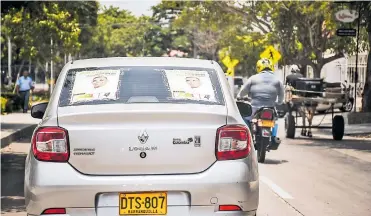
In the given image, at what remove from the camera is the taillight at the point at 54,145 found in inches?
228

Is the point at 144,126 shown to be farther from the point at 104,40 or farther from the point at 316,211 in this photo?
the point at 104,40

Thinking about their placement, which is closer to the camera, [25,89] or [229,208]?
[229,208]

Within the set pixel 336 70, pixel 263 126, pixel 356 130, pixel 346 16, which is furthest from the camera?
pixel 336 70

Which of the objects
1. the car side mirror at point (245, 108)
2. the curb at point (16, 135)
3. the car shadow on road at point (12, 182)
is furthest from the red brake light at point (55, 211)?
the curb at point (16, 135)

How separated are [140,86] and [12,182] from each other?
231 inches

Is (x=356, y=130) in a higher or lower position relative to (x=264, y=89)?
lower

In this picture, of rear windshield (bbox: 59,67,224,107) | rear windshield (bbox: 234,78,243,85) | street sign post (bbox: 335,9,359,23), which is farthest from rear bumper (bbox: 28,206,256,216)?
rear windshield (bbox: 234,78,243,85)

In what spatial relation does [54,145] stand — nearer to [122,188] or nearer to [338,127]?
[122,188]

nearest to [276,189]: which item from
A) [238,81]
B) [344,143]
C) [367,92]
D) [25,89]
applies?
[344,143]

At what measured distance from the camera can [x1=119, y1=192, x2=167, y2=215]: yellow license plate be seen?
5.73 meters

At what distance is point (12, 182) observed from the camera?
38.3 ft

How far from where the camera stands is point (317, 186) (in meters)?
11.1

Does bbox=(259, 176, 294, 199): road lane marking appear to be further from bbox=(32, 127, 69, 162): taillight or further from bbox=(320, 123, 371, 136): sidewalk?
bbox=(320, 123, 371, 136): sidewalk

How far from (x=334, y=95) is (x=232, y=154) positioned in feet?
45.4
